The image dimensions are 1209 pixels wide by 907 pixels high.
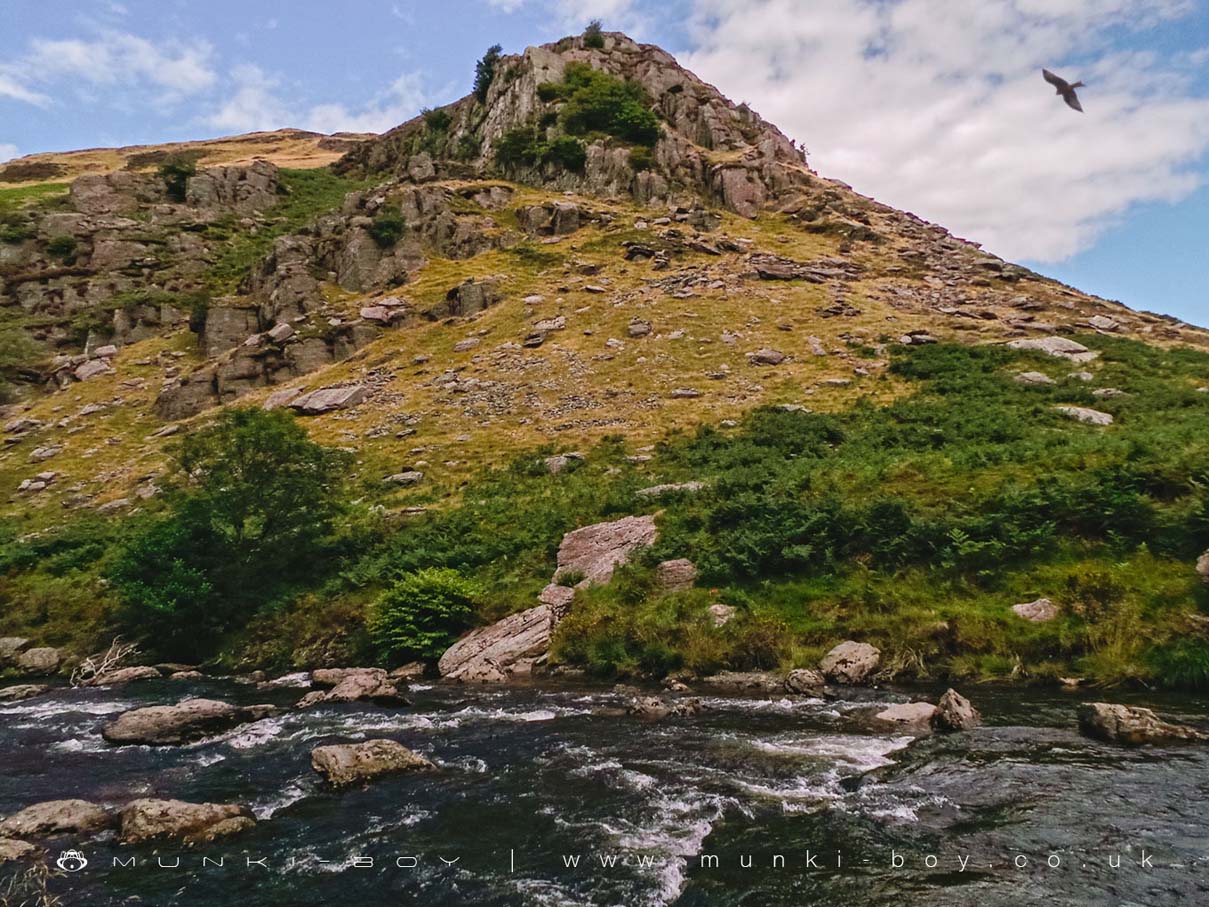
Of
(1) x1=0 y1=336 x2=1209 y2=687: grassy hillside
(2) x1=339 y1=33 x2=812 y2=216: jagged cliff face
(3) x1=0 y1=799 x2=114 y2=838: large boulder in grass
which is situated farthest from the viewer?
(2) x1=339 y1=33 x2=812 y2=216: jagged cliff face

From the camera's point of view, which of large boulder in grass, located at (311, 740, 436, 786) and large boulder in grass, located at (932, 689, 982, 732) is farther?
large boulder in grass, located at (932, 689, 982, 732)

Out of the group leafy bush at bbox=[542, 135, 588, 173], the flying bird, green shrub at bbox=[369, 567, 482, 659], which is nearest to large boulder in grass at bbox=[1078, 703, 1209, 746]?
the flying bird

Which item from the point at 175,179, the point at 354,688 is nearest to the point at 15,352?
Answer: the point at 175,179

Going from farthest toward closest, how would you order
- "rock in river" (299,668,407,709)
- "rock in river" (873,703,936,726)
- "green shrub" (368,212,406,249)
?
1. "green shrub" (368,212,406,249)
2. "rock in river" (299,668,407,709)
3. "rock in river" (873,703,936,726)

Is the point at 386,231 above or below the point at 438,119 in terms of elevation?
below

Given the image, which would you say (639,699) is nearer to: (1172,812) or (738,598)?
(738,598)

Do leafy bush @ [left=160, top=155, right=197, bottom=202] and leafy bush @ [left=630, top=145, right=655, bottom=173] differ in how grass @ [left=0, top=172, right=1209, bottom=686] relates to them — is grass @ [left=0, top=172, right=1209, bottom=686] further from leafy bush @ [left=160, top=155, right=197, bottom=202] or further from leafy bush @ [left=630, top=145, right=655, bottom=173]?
leafy bush @ [left=160, top=155, right=197, bottom=202]

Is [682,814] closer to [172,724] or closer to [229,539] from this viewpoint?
[172,724]

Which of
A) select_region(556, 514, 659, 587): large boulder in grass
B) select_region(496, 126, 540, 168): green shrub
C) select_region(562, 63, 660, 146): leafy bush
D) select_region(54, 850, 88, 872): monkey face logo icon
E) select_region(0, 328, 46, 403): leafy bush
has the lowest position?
select_region(54, 850, 88, 872): monkey face logo icon
